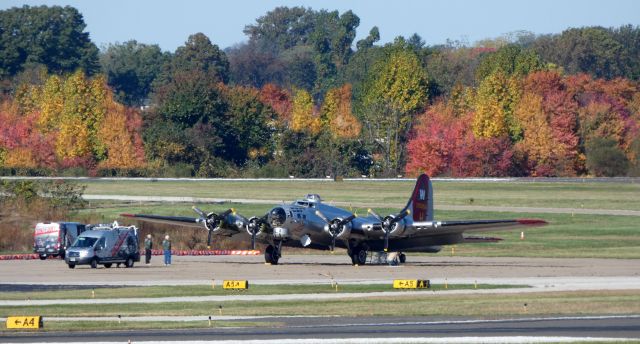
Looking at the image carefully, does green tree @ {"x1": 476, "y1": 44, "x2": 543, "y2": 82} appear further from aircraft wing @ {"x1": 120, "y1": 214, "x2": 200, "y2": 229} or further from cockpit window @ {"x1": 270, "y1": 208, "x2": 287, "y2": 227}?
cockpit window @ {"x1": 270, "y1": 208, "x2": 287, "y2": 227}

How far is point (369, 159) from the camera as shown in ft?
498

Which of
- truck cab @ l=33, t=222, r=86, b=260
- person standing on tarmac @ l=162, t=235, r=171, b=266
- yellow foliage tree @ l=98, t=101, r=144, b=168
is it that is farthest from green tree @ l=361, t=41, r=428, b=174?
person standing on tarmac @ l=162, t=235, r=171, b=266

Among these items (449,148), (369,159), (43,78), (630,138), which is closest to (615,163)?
(630,138)

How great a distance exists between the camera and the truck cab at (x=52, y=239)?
6556 centimetres

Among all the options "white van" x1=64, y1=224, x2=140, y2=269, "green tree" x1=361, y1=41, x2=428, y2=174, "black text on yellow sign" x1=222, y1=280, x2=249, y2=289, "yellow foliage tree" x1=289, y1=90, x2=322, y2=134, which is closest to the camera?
"black text on yellow sign" x1=222, y1=280, x2=249, y2=289

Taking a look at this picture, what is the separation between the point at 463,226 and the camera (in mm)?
56406

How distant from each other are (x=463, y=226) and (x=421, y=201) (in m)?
6.85

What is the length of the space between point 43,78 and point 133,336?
159402mm

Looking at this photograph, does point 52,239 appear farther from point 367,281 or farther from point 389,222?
point 367,281

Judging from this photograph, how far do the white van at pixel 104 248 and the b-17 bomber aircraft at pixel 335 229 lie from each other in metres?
1.70

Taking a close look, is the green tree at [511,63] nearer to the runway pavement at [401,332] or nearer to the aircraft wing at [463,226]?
the aircraft wing at [463,226]

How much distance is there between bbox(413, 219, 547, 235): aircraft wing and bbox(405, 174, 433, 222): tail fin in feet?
12.9

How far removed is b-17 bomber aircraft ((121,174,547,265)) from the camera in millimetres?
56750

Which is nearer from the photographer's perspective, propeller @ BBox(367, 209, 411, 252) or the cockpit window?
the cockpit window
